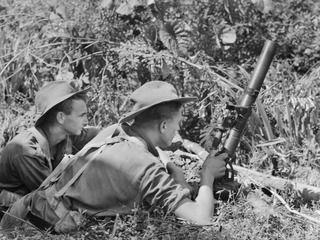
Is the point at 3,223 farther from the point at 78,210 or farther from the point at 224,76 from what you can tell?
the point at 224,76

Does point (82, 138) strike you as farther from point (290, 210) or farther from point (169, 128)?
point (290, 210)

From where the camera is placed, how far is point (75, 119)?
463 cm

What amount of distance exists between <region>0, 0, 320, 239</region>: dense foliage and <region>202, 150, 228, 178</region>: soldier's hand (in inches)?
52.9

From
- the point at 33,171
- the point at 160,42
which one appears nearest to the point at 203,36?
the point at 160,42

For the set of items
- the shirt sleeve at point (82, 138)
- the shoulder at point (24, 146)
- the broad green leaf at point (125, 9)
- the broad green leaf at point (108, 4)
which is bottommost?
the shirt sleeve at point (82, 138)

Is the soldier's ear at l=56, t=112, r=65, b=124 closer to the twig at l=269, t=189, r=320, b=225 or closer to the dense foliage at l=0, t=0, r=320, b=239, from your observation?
the dense foliage at l=0, t=0, r=320, b=239

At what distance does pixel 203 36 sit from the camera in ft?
20.0

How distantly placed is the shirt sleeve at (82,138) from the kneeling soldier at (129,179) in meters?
1.15

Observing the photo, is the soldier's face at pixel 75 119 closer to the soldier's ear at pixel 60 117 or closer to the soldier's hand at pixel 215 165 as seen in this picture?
the soldier's ear at pixel 60 117

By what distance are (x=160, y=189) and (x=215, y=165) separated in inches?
19.8

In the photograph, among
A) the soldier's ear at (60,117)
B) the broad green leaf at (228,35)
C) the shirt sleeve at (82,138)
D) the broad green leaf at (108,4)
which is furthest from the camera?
the broad green leaf at (228,35)

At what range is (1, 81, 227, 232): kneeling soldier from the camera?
338cm

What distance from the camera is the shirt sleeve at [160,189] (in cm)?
336

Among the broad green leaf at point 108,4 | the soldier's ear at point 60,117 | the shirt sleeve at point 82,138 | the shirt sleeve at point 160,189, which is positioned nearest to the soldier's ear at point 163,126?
the shirt sleeve at point 160,189
